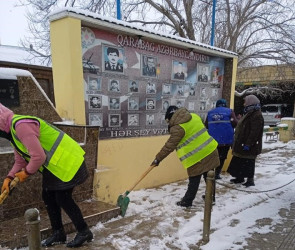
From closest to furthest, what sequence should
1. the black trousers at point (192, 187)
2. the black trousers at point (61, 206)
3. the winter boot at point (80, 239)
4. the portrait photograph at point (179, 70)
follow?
the black trousers at point (61, 206) → the winter boot at point (80, 239) → the black trousers at point (192, 187) → the portrait photograph at point (179, 70)

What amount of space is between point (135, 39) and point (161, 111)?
1.38 meters

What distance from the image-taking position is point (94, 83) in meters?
3.96

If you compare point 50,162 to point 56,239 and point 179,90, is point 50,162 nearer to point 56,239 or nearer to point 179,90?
point 56,239

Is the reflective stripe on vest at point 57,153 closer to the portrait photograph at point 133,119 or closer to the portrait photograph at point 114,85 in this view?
the portrait photograph at point 114,85

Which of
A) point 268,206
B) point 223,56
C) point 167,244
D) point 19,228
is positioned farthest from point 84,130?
point 223,56

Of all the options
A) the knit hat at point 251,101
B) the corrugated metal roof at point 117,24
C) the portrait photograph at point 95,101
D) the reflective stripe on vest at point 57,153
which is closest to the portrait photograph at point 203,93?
the corrugated metal roof at point 117,24

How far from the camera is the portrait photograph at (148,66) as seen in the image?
460 centimetres

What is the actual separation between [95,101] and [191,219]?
2121 millimetres

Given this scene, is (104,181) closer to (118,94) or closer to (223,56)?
(118,94)

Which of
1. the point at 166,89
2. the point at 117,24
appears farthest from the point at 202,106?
the point at 117,24

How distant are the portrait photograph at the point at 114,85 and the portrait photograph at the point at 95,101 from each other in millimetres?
260

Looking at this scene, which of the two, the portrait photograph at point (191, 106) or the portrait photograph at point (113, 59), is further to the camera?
the portrait photograph at point (191, 106)

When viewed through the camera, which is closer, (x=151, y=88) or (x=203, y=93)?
(x=151, y=88)

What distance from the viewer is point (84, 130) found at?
140 inches
